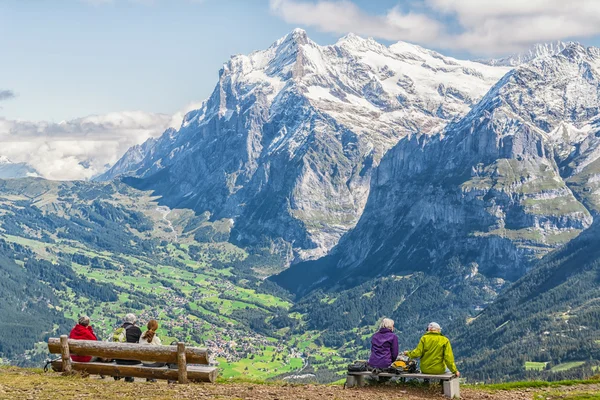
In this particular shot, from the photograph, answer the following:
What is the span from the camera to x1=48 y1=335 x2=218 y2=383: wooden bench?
43688mm

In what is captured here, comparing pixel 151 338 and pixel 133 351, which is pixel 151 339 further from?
pixel 133 351

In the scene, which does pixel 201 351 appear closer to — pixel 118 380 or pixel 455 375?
pixel 118 380

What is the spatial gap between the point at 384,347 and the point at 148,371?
16017 millimetres

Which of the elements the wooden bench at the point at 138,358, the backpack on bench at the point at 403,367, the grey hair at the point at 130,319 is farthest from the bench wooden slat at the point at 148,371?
the backpack on bench at the point at 403,367

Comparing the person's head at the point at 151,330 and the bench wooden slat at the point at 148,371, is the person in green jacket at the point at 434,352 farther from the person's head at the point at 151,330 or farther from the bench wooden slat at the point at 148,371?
the person's head at the point at 151,330

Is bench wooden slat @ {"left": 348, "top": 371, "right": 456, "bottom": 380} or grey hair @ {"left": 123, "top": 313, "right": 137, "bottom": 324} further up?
grey hair @ {"left": 123, "top": 313, "right": 137, "bottom": 324}

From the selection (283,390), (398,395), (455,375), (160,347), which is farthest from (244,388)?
(455,375)

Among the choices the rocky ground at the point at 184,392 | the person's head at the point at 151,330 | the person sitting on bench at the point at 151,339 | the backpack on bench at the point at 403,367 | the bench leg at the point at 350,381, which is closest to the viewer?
the rocky ground at the point at 184,392

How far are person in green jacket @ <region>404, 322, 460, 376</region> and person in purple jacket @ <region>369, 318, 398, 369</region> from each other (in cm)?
159

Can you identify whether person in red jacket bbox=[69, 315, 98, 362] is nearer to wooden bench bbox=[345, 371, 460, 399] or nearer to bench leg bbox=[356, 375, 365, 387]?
bench leg bbox=[356, 375, 365, 387]

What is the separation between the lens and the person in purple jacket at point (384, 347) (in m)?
45.4

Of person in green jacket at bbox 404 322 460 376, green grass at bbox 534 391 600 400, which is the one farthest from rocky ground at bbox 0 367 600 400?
person in green jacket at bbox 404 322 460 376

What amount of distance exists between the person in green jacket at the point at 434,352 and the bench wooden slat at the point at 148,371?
13.7 m

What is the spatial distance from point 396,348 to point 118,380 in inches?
758
